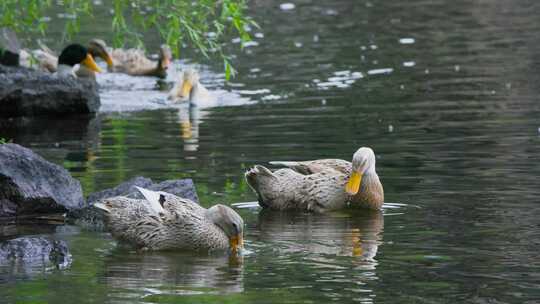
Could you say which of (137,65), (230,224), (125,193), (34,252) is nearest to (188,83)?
(137,65)

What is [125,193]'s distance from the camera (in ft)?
47.4

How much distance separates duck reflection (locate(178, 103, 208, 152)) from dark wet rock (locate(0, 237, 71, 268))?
6887 millimetres

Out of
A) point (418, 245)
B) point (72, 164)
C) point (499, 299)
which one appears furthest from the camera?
point (72, 164)

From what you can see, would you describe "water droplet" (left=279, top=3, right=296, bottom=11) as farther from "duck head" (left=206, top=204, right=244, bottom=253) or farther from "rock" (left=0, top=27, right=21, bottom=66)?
"duck head" (left=206, top=204, right=244, bottom=253)

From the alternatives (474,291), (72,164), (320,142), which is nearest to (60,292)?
(474,291)

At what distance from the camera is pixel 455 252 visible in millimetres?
12383

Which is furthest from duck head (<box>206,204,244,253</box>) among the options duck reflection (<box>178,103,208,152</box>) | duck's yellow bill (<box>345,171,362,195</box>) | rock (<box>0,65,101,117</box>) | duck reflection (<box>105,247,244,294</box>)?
rock (<box>0,65,101,117</box>)

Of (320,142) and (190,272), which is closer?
(190,272)

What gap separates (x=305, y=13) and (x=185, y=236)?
88.8 feet

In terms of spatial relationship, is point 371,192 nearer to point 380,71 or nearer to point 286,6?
point 380,71

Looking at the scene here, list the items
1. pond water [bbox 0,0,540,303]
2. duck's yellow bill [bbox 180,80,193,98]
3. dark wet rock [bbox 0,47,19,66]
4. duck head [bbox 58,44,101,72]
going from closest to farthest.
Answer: pond water [bbox 0,0,540,303] < duck's yellow bill [bbox 180,80,193,98] < dark wet rock [bbox 0,47,19,66] < duck head [bbox 58,44,101,72]

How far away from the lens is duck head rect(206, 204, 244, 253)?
12812 millimetres

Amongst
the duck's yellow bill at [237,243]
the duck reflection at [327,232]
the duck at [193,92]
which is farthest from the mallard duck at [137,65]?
the duck's yellow bill at [237,243]

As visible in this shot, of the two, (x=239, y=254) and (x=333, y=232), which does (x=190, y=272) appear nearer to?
(x=239, y=254)
